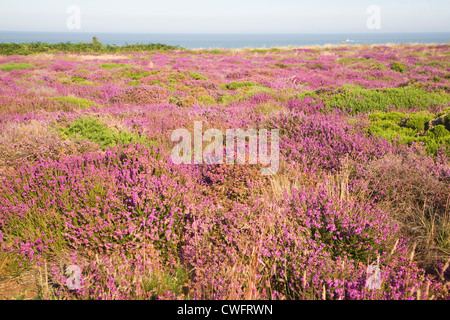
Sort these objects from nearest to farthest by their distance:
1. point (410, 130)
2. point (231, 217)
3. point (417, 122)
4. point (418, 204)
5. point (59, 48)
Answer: point (231, 217)
point (418, 204)
point (410, 130)
point (417, 122)
point (59, 48)

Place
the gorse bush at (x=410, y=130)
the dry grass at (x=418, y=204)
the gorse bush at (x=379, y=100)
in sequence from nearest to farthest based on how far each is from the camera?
the dry grass at (x=418, y=204)
the gorse bush at (x=410, y=130)
the gorse bush at (x=379, y=100)

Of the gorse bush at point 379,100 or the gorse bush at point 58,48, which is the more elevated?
the gorse bush at point 58,48

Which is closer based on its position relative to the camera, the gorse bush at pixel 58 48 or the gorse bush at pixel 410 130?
the gorse bush at pixel 410 130

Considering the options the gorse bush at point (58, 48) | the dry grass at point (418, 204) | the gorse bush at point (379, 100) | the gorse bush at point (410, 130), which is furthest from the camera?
the gorse bush at point (58, 48)

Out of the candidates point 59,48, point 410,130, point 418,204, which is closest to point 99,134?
point 418,204

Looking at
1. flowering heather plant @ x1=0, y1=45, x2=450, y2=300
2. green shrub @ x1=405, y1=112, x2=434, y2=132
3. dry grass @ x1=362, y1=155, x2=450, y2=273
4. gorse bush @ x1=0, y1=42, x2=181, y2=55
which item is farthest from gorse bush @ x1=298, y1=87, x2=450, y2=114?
gorse bush @ x1=0, y1=42, x2=181, y2=55

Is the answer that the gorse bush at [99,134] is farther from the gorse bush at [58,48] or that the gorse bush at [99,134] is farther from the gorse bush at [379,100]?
the gorse bush at [58,48]

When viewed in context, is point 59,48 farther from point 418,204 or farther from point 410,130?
point 418,204

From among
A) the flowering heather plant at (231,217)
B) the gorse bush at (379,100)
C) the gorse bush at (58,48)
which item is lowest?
the flowering heather plant at (231,217)

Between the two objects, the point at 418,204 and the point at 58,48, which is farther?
the point at 58,48

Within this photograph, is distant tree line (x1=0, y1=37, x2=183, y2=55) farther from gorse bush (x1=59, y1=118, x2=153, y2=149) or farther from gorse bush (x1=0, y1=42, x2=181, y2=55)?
gorse bush (x1=59, y1=118, x2=153, y2=149)

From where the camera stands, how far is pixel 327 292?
221cm

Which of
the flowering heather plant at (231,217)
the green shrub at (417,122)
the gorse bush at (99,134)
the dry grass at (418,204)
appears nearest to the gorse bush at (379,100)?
the green shrub at (417,122)
